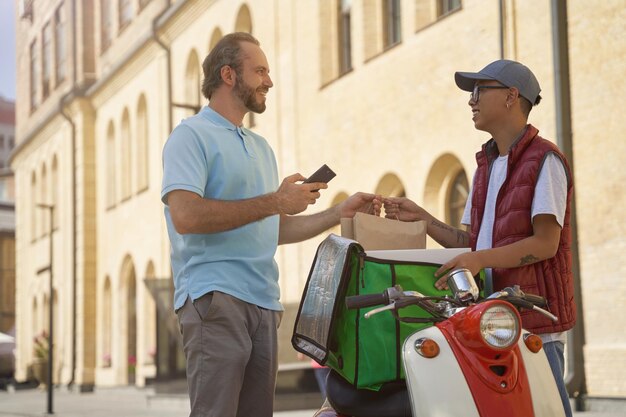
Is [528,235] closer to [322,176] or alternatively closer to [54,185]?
[322,176]

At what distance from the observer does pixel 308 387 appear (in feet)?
62.4

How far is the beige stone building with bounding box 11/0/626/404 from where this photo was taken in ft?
47.8

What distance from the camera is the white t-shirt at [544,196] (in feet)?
13.0

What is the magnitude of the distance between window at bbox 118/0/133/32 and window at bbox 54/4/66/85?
242 inches

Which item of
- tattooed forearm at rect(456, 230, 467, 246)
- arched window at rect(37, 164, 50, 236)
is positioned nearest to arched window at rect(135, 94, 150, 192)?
arched window at rect(37, 164, 50, 236)

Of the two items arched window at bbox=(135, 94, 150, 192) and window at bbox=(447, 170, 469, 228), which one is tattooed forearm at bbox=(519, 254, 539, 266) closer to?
window at bbox=(447, 170, 469, 228)

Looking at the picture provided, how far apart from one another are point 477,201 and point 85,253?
33.9 m

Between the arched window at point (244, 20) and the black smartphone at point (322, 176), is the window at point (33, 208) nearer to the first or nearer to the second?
the arched window at point (244, 20)

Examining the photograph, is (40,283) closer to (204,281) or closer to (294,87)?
(294,87)

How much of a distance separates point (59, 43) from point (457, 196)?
27.9 m

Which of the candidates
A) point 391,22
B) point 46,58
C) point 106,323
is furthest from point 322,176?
point 46,58

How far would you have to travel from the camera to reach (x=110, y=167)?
37.0m

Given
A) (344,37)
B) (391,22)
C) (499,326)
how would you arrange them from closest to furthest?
1. (499,326)
2. (391,22)
3. (344,37)

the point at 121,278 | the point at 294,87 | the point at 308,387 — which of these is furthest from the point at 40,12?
the point at 308,387
